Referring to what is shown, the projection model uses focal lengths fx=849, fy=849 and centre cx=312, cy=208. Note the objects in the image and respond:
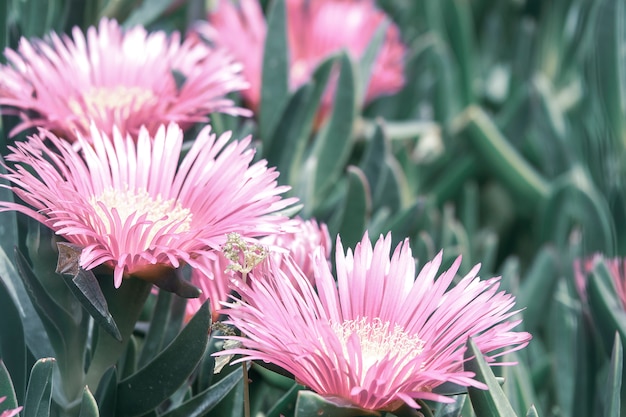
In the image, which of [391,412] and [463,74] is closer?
[391,412]

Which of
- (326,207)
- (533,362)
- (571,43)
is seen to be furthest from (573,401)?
(571,43)

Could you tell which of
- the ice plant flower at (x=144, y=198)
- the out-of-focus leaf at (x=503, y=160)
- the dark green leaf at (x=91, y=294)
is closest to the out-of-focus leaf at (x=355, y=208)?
Answer: the ice plant flower at (x=144, y=198)

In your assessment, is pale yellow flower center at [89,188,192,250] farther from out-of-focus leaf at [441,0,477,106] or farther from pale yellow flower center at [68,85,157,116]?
out-of-focus leaf at [441,0,477,106]

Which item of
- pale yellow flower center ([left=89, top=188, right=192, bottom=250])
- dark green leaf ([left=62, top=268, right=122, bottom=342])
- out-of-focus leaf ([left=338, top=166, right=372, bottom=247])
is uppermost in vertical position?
out-of-focus leaf ([left=338, top=166, right=372, bottom=247])

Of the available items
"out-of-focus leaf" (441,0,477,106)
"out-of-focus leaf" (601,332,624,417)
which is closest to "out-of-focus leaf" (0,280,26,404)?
"out-of-focus leaf" (601,332,624,417)

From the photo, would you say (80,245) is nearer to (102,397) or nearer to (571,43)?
(102,397)

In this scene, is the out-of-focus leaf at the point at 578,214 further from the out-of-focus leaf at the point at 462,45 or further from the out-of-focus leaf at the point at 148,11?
the out-of-focus leaf at the point at 148,11

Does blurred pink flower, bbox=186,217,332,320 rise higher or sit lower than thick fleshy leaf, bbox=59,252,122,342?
higher
